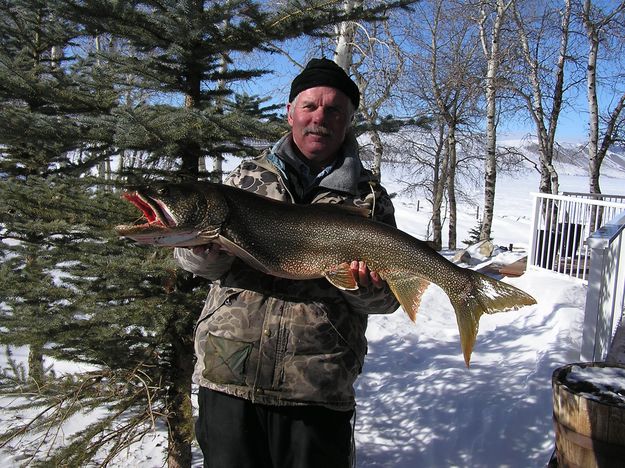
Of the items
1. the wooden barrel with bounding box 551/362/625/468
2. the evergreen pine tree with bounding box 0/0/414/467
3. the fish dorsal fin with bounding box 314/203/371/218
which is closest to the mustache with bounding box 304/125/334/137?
the fish dorsal fin with bounding box 314/203/371/218

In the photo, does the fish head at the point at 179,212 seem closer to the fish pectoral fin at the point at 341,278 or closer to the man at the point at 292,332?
the man at the point at 292,332

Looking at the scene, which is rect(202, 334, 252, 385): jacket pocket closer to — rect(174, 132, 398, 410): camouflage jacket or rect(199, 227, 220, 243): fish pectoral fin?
rect(174, 132, 398, 410): camouflage jacket

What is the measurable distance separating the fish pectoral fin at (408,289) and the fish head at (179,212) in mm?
832

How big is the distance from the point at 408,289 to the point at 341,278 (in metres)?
0.34

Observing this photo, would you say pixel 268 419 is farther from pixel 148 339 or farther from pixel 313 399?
pixel 148 339

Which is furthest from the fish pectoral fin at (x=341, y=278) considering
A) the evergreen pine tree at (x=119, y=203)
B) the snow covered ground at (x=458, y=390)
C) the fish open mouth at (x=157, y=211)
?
the snow covered ground at (x=458, y=390)

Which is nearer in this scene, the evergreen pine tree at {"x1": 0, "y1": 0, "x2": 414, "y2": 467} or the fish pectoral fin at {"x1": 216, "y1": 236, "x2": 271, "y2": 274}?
the fish pectoral fin at {"x1": 216, "y1": 236, "x2": 271, "y2": 274}

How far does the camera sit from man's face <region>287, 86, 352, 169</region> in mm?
2242

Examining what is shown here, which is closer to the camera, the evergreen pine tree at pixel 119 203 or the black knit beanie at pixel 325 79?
the black knit beanie at pixel 325 79

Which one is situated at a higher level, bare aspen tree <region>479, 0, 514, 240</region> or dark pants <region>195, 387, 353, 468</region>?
bare aspen tree <region>479, 0, 514, 240</region>

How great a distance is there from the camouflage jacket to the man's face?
10 cm

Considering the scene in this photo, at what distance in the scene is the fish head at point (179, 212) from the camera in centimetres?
193

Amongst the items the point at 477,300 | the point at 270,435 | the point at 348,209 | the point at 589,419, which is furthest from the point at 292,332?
the point at 589,419

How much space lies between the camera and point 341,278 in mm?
2080
